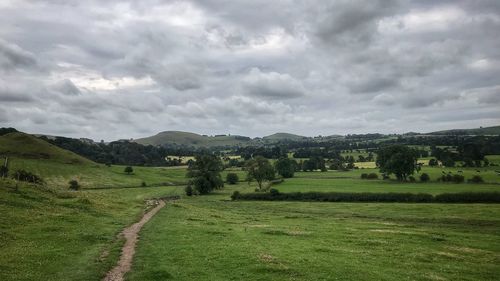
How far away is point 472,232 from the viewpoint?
50656mm

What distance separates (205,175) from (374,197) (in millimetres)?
56450

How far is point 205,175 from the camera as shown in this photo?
129 meters

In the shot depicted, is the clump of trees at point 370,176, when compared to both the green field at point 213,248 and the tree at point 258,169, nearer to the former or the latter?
the tree at point 258,169

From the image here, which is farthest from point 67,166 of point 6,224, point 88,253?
point 88,253

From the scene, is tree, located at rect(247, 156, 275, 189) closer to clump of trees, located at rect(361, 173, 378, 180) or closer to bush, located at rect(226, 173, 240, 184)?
bush, located at rect(226, 173, 240, 184)

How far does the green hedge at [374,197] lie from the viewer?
90.2 meters

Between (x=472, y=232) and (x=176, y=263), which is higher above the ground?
(x=176, y=263)

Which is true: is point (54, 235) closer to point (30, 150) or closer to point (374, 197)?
point (374, 197)

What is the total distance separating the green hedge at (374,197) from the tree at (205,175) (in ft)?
58.0

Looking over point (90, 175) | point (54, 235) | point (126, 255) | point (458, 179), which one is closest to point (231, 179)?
point (90, 175)

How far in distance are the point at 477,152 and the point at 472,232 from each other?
481ft

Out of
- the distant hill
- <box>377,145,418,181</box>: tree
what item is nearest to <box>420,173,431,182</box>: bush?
<box>377,145,418,181</box>: tree

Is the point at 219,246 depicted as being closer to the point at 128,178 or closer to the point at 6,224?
the point at 6,224

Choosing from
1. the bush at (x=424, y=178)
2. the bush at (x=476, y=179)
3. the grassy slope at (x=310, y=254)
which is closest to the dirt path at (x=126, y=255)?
the grassy slope at (x=310, y=254)
